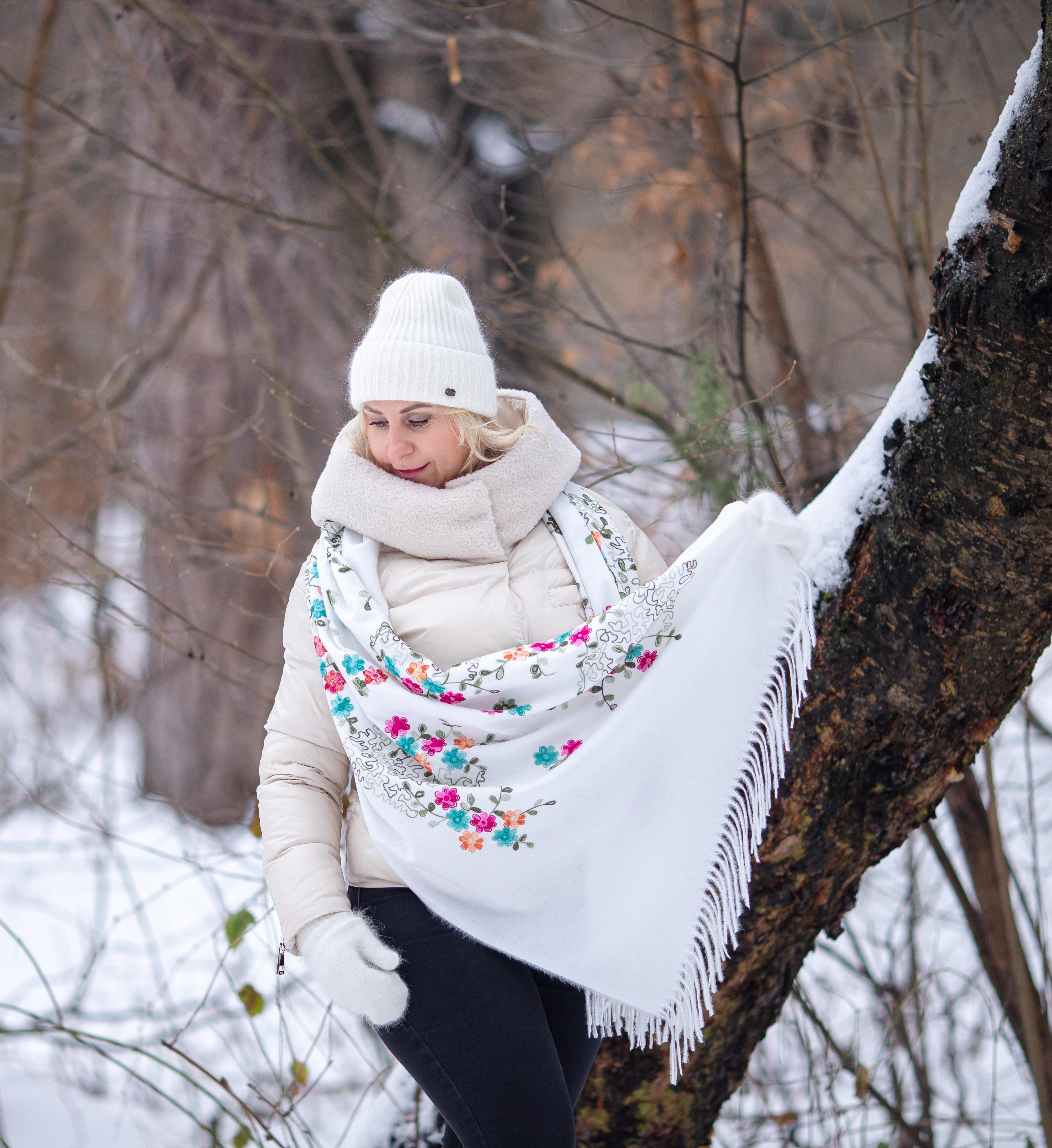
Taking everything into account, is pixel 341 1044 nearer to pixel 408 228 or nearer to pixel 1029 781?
pixel 1029 781

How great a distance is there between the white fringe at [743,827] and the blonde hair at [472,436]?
20.3 inches

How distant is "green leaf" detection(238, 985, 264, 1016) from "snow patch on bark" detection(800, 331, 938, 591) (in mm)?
1486

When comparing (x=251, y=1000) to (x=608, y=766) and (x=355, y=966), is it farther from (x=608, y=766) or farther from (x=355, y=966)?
(x=608, y=766)

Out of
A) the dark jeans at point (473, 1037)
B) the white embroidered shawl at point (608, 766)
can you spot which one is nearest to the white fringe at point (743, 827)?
the white embroidered shawl at point (608, 766)

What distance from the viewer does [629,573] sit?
1536 mm

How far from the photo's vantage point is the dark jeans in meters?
1.34

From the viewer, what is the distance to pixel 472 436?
1520 mm

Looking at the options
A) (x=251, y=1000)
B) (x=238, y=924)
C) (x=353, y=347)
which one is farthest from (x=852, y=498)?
(x=353, y=347)

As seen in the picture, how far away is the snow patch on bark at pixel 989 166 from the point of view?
1.14m

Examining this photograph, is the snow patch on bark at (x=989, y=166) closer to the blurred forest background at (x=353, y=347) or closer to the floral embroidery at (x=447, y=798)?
the blurred forest background at (x=353, y=347)

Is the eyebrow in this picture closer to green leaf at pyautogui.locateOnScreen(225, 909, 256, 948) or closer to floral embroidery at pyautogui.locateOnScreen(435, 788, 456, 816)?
floral embroidery at pyautogui.locateOnScreen(435, 788, 456, 816)

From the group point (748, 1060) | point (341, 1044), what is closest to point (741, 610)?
point (748, 1060)

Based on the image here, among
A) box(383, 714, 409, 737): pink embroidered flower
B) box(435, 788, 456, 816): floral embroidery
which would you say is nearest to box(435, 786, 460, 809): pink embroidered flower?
box(435, 788, 456, 816): floral embroidery

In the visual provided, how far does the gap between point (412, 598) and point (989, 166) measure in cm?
99
